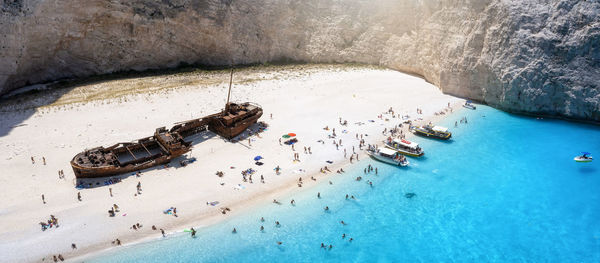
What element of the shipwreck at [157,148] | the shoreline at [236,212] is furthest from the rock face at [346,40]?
the shoreline at [236,212]

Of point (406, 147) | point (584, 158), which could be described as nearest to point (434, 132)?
point (406, 147)

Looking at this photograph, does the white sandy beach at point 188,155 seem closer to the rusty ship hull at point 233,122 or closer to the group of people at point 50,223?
the group of people at point 50,223

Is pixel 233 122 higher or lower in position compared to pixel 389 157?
higher

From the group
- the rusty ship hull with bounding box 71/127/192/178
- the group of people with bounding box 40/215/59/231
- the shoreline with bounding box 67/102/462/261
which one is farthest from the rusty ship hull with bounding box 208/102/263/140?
the group of people with bounding box 40/215/59/231

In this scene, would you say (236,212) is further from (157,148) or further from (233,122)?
(233,122)

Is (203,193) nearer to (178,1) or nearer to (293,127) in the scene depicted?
(293,127)

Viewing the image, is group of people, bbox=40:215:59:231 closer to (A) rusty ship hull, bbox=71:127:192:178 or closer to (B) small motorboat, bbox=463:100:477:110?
(A) rusty ship hull, bbox=71:127:192:178

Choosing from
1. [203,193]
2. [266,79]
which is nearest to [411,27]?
[266,79]
